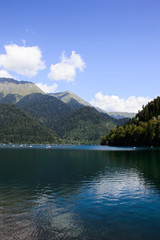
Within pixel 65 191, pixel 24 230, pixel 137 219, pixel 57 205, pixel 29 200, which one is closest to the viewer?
pixel 24 230

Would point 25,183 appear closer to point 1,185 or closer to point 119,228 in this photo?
point 1,185

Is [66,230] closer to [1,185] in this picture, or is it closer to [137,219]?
[137,219]

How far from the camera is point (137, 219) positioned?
24.7 m

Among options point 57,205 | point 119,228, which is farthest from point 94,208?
point 119,228

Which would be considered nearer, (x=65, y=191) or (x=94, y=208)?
(x=94, y=208)

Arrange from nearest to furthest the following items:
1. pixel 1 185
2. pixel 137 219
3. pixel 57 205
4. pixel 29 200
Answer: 1. pixel 137 219
2. pixel 57 205
3. pixel 29 200
4. pixel 1 185

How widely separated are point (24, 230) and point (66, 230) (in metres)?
4.06

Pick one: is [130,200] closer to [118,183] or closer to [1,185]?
[118,183]

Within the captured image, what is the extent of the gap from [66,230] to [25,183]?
1072 inches

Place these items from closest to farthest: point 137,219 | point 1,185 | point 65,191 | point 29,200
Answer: point 137,219 < point 29,200 < point 65,191 < point 1,185

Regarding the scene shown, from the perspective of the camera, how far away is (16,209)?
27406 millimetres

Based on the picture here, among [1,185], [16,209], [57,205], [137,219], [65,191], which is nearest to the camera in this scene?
[137,219]

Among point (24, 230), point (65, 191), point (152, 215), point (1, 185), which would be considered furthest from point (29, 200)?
point (152, 215)

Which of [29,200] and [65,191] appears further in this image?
[65,191]
